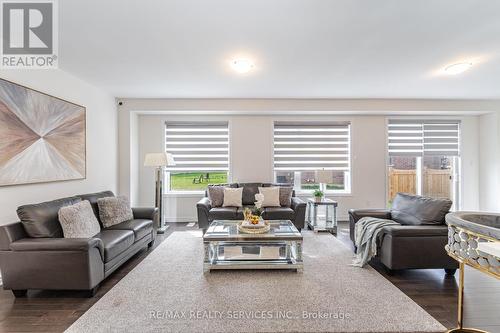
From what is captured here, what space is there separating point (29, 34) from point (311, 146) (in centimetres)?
506

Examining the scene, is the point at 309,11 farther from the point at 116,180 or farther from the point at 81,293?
the point at 116,180

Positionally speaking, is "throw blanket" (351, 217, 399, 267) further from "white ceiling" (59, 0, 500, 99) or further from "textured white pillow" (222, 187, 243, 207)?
"textured white pillow" (222, 187, 243, 207)

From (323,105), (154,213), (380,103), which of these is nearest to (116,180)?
(154,213)

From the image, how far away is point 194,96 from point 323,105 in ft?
8.88

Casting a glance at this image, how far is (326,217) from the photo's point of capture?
513 centimetres

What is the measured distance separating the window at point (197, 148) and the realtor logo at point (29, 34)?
271 cm

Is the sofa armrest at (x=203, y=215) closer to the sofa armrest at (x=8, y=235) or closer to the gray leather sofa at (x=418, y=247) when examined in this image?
the sofa armrest at (x=8, y=235)

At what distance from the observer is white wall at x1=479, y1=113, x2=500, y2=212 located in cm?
553

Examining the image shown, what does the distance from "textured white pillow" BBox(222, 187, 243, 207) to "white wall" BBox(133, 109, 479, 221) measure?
756mm

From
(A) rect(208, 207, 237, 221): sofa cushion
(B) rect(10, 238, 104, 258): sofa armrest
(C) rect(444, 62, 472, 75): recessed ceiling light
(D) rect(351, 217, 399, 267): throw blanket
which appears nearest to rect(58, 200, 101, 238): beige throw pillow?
(B) rect(10, 238, 104, 258): sofa armrest

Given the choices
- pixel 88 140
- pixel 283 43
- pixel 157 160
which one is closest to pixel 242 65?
pixel 283 43

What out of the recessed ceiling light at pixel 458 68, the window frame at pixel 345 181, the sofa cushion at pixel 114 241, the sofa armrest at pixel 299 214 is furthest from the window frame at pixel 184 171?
the recessed ceiling light at pixel 458 68

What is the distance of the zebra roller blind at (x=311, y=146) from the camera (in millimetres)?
5895

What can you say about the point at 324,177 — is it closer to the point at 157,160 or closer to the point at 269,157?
the point at 269,157
